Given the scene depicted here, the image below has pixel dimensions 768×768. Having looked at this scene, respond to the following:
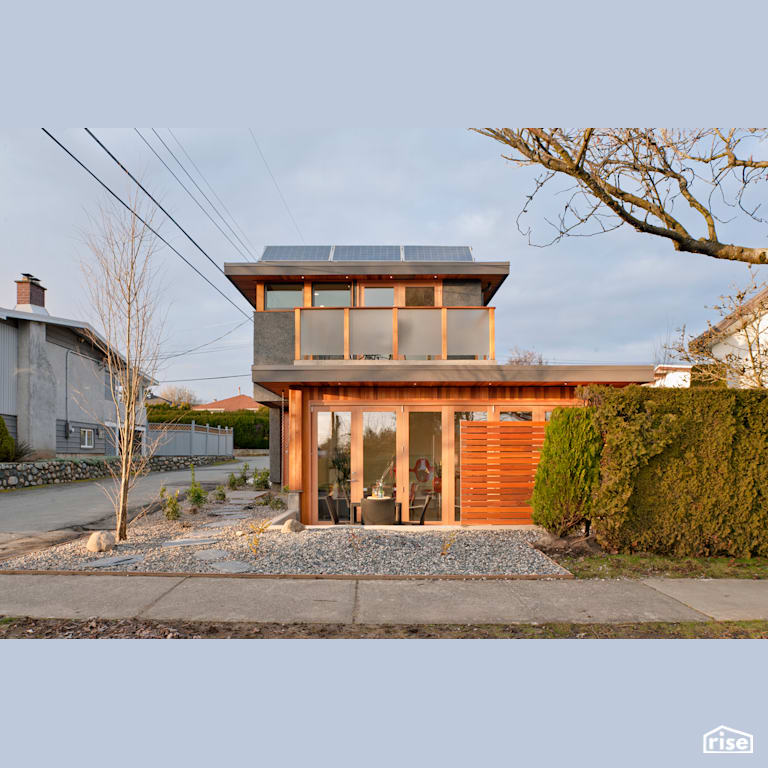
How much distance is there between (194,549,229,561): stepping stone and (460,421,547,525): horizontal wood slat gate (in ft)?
14.2

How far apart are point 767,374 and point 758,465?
10.1ft

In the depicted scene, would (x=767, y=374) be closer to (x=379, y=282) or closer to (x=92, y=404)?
(x=379, y=282)

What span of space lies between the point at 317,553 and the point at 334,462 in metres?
2.90

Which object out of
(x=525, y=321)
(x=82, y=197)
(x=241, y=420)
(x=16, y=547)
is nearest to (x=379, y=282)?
(x=82, y=197)

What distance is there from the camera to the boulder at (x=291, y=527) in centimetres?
891

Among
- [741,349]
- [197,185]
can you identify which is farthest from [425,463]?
[197,185]

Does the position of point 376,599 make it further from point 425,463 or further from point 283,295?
point 283,295

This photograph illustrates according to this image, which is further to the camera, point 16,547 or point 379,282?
point 379,282

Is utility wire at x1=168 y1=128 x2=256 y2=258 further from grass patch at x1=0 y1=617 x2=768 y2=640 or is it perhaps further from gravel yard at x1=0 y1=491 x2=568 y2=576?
grass patch at x1=0 y1=617 x2=768 y2=640

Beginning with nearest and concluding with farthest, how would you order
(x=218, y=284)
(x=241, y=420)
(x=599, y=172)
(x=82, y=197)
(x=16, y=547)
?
(x=599, y=172) → (x=16, y=547) → (x=82, y=197) → (x=218, y=284) → (x=241, y=420)

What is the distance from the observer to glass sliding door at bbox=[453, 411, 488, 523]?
10141mm

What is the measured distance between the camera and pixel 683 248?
4.73 m

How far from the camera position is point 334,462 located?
10.2 meters

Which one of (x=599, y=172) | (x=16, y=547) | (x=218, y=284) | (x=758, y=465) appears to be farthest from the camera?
(x=218, y=284)
